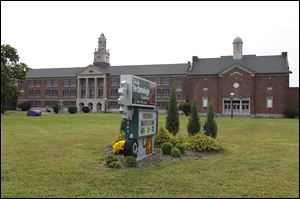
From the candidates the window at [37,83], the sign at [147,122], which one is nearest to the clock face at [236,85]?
the window at [37,83]

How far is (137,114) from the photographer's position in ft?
41.9

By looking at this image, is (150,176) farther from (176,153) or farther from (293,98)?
(293,98)

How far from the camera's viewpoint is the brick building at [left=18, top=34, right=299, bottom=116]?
67.3m

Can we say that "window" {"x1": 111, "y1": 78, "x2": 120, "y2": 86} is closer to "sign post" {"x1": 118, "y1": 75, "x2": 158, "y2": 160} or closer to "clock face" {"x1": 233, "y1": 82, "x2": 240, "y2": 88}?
Result: "clock face" {"x1": 233, "y1": 82, "x2": 240, "y2": 88}

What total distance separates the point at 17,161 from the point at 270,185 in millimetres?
7492

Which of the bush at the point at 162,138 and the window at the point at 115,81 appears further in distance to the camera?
the window at the point at 115,81

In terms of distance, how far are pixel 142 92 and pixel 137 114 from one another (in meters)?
0.95

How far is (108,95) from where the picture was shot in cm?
8438

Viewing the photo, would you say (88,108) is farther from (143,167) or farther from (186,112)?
(143,167)

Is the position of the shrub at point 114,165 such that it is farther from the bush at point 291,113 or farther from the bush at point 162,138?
the bush at point 291,113

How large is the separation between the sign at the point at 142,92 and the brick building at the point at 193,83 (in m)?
44.1

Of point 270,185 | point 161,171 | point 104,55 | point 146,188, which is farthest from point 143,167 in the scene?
point 104,55

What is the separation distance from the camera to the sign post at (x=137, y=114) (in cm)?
1220

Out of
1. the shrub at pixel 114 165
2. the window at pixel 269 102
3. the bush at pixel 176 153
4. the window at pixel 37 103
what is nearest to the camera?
the shrub at pixel 114 165
